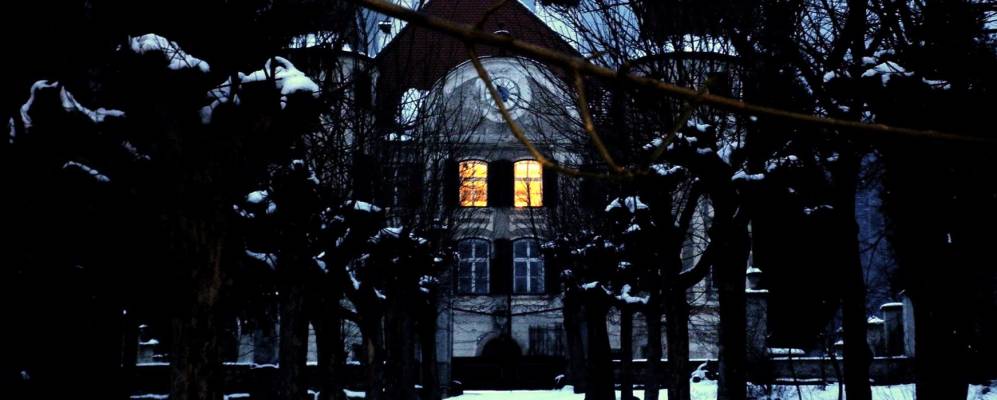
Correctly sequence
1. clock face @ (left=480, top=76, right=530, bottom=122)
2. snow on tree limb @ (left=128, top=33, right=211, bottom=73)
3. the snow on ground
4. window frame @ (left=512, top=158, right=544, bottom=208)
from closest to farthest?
snow on tree limb @ (left=128, top=33, right=211, bottom=73), the snow on ground, clock face @ (left=480, top=76, right=530, bottom=122), window frame @ (left=512, top=158, right=544, bottom=208)

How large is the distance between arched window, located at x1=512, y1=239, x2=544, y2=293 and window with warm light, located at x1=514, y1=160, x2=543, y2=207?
5.34ft

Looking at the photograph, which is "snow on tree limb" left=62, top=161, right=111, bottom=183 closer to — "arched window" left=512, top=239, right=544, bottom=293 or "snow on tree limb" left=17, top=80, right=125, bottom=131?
"snow on tree limb" left=17, top=80, right=125, bottom=131

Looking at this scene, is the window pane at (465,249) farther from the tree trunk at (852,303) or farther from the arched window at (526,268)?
the tree trunk at (852,303)

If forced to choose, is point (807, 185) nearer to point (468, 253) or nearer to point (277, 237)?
point (277, 237)

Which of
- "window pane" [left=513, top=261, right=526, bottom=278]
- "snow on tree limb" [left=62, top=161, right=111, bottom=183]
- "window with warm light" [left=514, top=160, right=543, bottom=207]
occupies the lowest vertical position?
"snow on tree limb" [left=62, top=161, right=111, bottom=183]

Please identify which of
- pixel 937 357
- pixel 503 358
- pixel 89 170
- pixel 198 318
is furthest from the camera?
pixel 503 358

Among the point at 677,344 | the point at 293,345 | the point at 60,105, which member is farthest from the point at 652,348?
the point at 60,105

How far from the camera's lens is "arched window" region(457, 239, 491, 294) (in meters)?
43.2

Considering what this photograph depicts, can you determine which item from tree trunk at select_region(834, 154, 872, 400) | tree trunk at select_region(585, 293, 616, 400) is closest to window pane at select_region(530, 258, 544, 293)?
tree trunk at select_region(585, 293, 616, 400)

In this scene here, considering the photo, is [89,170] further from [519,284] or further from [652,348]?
[519,284]

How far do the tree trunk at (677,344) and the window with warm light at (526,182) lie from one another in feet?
88.5

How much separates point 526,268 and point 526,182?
11.4 ft

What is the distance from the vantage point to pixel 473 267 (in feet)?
143

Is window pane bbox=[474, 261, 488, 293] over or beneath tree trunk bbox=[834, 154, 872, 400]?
over
